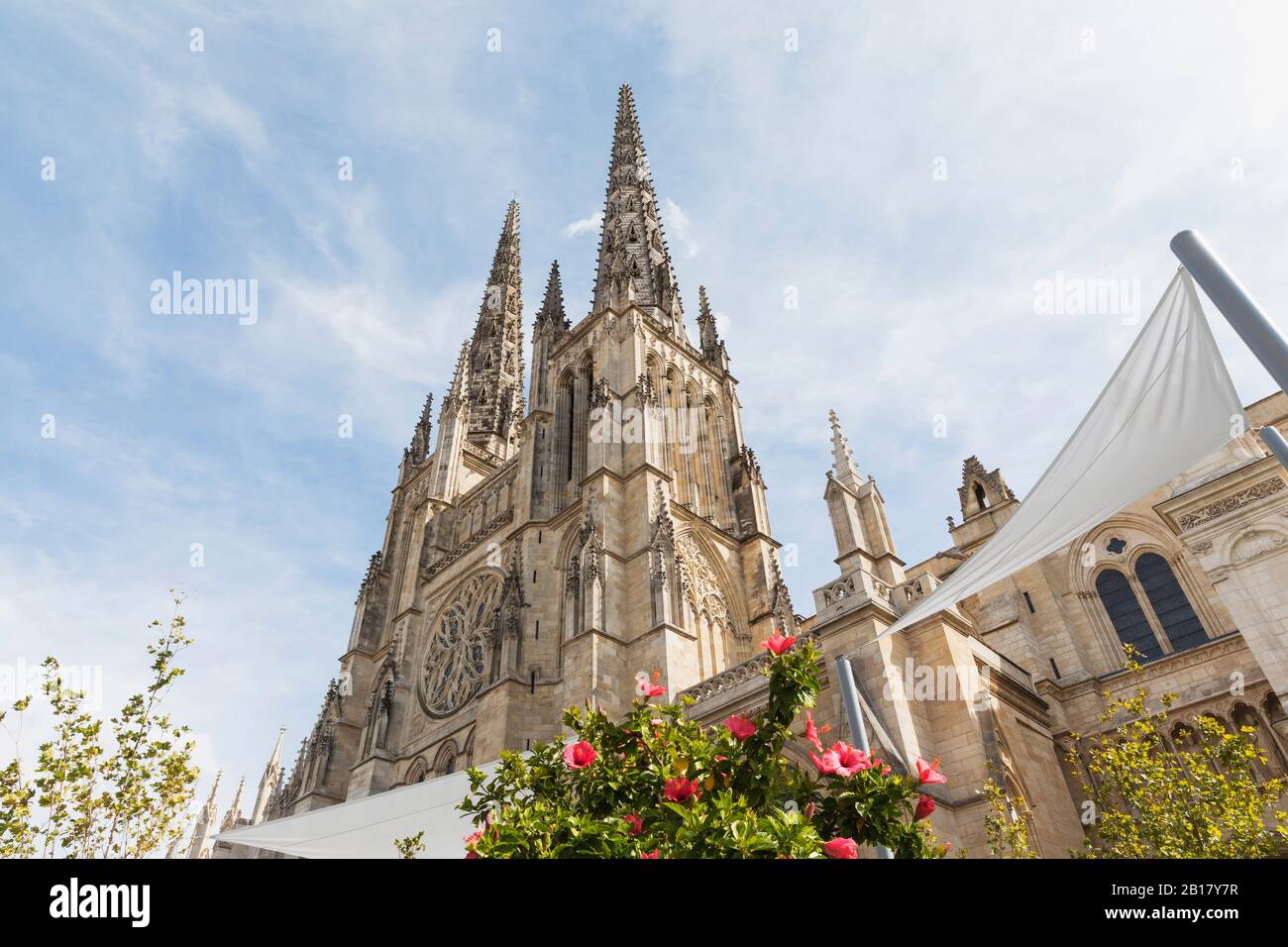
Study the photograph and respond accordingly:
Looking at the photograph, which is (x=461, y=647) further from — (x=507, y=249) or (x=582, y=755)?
(x=507, y=249)

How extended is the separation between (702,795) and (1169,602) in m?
14.5

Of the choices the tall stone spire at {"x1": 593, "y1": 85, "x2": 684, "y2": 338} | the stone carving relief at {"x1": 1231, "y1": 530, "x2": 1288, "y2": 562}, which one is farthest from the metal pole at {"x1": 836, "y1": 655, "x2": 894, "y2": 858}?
the tall stone spire at {"x1": 593, "y1": 85, "x2": 684, "y2": 338}

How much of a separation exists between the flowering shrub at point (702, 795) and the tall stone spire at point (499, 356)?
3196 cm

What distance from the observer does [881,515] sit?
51.2 feet

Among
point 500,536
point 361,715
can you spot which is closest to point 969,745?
point 500,536

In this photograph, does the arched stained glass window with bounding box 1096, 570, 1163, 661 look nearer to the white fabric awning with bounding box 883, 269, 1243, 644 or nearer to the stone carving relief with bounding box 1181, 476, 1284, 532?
the stone carving relief with bounding box 1181, 476, 1284, 532

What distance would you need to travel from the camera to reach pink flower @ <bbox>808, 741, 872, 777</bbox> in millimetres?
5039

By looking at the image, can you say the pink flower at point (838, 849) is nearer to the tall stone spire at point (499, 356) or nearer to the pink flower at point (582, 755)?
the pink flower at point (582, 755)

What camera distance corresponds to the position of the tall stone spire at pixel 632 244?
28.2 meters

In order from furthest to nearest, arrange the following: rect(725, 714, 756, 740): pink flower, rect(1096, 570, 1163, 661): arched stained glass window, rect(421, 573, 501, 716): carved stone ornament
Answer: rect(421, 573, 501, 716): carved stone ornament → rect(1096, 570, 1163, 661): arched stained glass window → rect(725, 714, 756, 740): pink flower

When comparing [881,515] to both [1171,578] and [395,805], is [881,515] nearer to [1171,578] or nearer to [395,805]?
[1171,578]

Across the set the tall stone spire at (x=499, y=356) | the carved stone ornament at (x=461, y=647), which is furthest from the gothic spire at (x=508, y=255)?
the carved stone ornament at (x=461, y=647)

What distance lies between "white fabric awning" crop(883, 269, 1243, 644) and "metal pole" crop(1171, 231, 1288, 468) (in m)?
0.50
